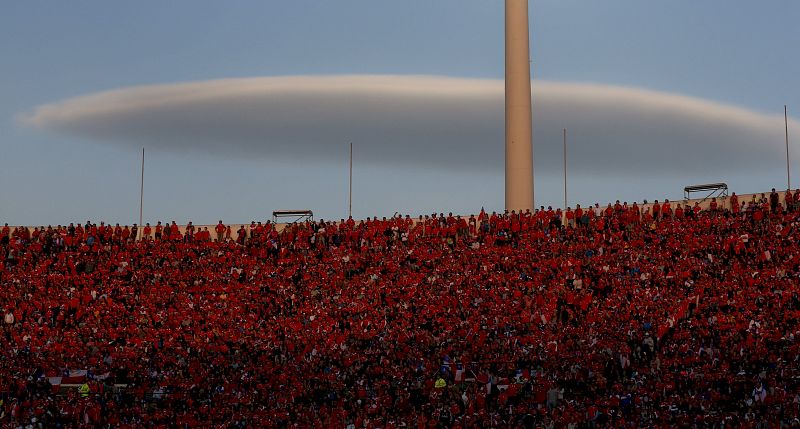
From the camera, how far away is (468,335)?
151ft

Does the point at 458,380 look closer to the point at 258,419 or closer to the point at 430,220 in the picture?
the point at 258,419

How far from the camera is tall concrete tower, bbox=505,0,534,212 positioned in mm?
64875

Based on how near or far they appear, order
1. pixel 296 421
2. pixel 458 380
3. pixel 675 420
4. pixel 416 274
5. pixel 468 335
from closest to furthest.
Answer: pixel 675 420 → pixel 296 421 → pixel 458 380 → pixel 468 335 → pixel 416 274

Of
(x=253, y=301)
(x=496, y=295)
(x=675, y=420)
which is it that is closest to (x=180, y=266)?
(x=253, y=301)

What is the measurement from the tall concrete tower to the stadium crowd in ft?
17.9

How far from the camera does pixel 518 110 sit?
65.8 meters

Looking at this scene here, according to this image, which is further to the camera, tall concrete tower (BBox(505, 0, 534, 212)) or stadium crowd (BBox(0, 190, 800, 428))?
tall concrete tower (BBox(505, 0, 534, 212))

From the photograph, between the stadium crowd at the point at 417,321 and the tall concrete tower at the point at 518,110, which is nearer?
the stadium crowd at the point at 417,321

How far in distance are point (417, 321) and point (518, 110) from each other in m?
20.1

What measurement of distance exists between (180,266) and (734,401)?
28843mm

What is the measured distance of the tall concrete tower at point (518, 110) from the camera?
6488cm

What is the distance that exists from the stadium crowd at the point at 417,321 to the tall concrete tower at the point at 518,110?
5442 mm

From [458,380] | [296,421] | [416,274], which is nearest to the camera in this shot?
[296,421]

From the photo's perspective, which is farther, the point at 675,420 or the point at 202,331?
the point at 202,331
